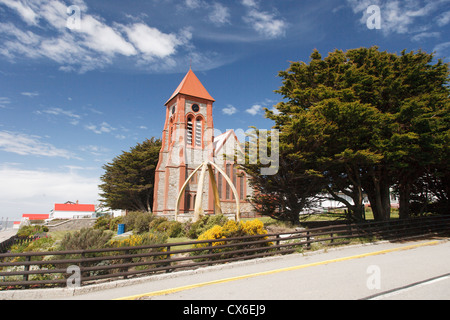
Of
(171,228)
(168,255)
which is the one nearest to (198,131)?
(171,228)

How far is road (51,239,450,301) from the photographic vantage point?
5.70m

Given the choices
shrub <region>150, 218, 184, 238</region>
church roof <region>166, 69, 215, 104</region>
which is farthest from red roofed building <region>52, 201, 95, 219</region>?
shrub <region>150, 218, 184, 238</region>

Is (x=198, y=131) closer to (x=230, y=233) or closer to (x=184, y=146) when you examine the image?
(x=184, y=146)

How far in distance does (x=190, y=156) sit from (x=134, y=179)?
12.9m

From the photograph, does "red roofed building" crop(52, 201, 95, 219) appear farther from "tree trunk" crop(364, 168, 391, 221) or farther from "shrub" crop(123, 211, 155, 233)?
"tree trunk" crop(364, 168, 391, 221)

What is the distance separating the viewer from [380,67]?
16.0 metres

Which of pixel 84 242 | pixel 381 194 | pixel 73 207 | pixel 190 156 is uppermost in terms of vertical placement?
pixel 190 156

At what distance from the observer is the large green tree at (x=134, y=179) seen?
41094 millimetres

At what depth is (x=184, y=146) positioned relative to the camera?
3603cm

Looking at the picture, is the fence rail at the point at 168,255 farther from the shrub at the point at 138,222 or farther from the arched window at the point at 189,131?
the arched window at the point at 189,131

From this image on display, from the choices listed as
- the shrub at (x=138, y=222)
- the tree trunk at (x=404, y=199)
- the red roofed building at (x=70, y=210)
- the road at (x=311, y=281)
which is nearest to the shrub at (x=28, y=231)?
the shrub at (x=138, y=222)

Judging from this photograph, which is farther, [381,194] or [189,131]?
[189,131]
